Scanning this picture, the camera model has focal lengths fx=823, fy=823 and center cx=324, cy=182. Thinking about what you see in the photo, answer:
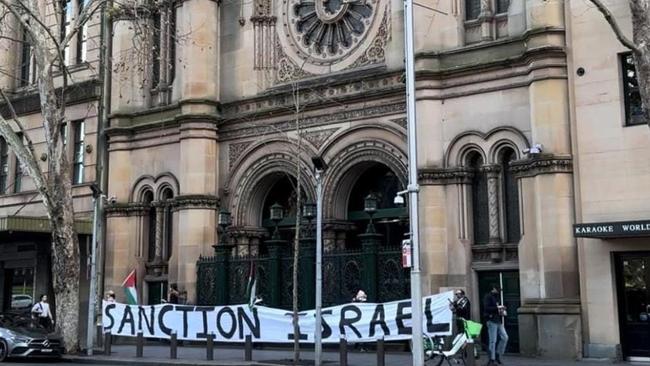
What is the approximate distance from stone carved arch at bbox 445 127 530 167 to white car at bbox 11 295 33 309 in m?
20.8

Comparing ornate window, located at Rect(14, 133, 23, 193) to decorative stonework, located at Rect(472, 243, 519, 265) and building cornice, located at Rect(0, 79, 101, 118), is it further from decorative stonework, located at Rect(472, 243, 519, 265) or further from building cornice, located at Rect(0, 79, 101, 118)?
decorative stonework, located at Rect(472, 243, 519, 265)

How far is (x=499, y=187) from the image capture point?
74.5 feet

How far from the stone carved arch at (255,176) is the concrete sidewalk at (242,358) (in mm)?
5091

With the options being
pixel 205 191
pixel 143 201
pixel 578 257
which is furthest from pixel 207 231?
pixel 578 257

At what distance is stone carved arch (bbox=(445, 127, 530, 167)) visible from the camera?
73.0 feet

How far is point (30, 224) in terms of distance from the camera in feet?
99.2

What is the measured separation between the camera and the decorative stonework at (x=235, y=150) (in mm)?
28777

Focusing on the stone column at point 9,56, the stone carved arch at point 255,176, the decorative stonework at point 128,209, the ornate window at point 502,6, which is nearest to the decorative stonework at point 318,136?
the stone carved arch at point 255,176

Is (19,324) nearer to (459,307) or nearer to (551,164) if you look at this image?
(459,307)

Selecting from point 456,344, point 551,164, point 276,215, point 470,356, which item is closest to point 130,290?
point 276,215

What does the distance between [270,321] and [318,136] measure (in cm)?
697

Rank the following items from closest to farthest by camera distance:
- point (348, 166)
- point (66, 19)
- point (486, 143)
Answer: point (486, 143) < point (348, 166) < point (66, 19)

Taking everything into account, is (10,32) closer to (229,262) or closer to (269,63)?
(269,63)

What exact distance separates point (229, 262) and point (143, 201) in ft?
18.4
